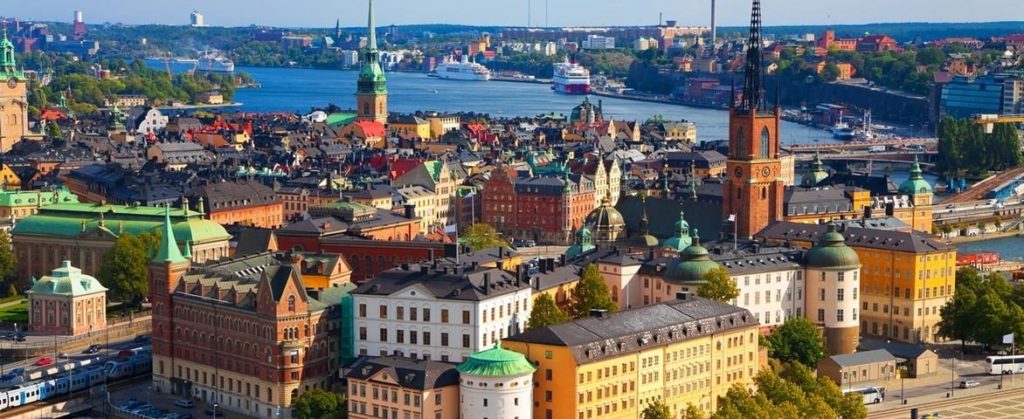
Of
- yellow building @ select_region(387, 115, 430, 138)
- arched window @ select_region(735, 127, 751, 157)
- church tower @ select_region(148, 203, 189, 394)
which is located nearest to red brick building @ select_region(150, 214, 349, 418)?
church tower @ select_region(148, 203, 189, 394)

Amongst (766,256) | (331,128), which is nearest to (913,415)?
(766,256)

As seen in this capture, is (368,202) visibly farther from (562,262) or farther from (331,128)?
(331,128)

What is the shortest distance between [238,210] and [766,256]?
3058 centimetres

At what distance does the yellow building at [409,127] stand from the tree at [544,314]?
278ft

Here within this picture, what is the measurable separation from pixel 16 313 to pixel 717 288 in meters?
26.7

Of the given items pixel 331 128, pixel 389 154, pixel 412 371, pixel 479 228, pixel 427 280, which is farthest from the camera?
pixel 331 128

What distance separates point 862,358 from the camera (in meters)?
58.2

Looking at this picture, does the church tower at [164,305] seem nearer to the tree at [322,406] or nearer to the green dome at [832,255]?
the tree at [322,406]

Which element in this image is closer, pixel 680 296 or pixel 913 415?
pixel 913 415

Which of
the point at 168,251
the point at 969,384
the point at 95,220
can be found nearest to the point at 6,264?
the point at 95,220

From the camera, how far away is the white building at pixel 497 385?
1886 inches

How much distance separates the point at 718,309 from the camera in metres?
55.4

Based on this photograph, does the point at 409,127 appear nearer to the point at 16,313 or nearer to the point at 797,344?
the point at 16,313

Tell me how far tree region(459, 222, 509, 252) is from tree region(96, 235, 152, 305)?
12.7m
